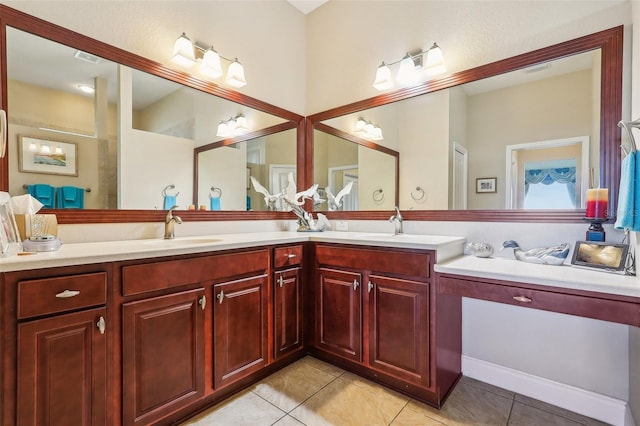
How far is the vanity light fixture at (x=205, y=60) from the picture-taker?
1.98 metres

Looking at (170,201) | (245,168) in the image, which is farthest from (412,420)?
(245,168)

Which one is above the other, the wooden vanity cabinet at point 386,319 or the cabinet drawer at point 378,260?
the cabinet drawer at point 378,260

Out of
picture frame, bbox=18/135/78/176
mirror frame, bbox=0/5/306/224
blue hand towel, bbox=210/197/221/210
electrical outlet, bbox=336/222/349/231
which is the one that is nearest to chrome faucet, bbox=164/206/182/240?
mirror frame, bbox=0/5/306/224

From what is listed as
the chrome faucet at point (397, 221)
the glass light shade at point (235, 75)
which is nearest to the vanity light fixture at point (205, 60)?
the glass light shade at point (235, 75)

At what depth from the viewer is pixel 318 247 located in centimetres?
212

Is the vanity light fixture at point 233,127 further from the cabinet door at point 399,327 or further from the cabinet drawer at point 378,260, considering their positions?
the cabinet door at point 399,327

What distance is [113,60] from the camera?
5.74 feet

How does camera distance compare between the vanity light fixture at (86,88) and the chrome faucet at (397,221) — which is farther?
the chrome faucet at (397,221)

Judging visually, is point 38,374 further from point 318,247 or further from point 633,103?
point 633,103

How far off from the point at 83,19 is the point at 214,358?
204 centimetres

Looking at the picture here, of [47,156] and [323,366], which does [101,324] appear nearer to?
[47,156]

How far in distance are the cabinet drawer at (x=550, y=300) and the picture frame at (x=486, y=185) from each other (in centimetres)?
74

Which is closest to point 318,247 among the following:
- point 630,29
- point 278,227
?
point 278,227

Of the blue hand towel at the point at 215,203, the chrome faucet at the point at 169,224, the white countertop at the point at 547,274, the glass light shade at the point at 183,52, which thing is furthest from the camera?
the blue hand towel at the point at 215,203
